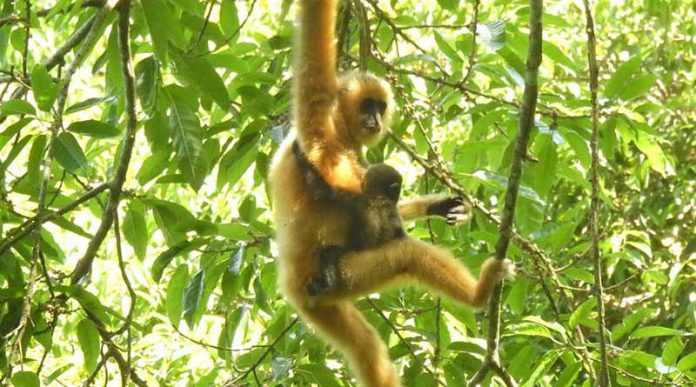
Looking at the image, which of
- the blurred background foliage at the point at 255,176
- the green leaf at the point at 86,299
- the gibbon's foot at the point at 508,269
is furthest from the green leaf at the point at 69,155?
the gibbon's foot at the point at 508,269

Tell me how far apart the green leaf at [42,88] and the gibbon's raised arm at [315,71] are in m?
1.33

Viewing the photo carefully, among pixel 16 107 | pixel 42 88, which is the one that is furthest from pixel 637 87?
pixel 16 107

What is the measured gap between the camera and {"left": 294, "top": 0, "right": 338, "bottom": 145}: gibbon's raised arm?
14.7ft

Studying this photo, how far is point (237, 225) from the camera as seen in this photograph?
481 cm

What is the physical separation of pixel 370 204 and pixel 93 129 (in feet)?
5.55

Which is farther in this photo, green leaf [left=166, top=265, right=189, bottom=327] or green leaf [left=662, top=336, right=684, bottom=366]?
green leaf [left=166, top=265, right=189, bottom=327]

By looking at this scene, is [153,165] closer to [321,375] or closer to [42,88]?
[42,88]

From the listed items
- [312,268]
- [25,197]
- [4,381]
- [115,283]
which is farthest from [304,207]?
[115,283]

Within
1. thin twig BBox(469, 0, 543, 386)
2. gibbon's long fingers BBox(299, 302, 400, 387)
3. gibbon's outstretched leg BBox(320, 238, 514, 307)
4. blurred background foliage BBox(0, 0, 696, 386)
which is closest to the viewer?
thin twig BBox(469, 0, 543, 386)

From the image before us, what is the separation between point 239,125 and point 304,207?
1.94 ft

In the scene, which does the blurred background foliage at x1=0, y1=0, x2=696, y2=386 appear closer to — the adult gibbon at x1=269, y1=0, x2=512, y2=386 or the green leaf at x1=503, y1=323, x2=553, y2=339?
the green leaf at x1=503, y1=323, x2=553, y2=339

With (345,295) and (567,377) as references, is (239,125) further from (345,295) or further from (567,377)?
(567,377)

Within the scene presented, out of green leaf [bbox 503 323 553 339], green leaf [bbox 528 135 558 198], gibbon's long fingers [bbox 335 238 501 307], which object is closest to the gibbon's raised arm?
gibbon's long fingers [bbox 335 238 501 307]

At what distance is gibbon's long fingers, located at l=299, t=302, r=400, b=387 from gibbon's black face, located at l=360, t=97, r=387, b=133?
109 centimetres
